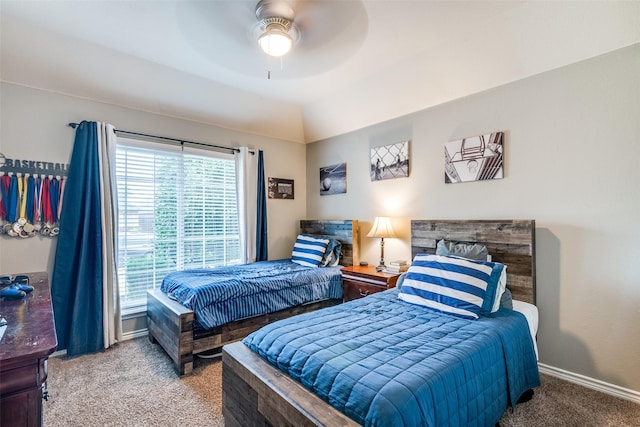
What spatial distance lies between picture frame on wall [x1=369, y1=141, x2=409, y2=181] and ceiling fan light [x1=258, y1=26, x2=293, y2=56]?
168cm

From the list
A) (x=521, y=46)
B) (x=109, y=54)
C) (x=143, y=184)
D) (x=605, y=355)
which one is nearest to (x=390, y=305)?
(x=605, y=355)

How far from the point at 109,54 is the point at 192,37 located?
87 centimetres

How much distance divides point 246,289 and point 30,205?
1986mm

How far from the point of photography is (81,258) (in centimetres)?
277

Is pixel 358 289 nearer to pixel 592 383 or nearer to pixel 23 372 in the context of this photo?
pixel 592 383

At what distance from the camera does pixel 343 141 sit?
160 inches

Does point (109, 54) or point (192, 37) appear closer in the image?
point (192, 37)

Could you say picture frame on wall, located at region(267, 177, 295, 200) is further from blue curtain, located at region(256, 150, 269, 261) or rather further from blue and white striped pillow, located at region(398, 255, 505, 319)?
blue and white striped pillow, located at region(398, 255, 505, 319)

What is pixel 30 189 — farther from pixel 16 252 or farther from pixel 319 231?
pixel 319 231

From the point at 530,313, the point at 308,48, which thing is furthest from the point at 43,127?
the point at 530,313

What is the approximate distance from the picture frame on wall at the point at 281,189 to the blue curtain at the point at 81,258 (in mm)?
1991

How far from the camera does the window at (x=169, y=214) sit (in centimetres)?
319

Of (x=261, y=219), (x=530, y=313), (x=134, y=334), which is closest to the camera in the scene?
(x=530, y=313)

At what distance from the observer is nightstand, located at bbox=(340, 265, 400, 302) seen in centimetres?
301
